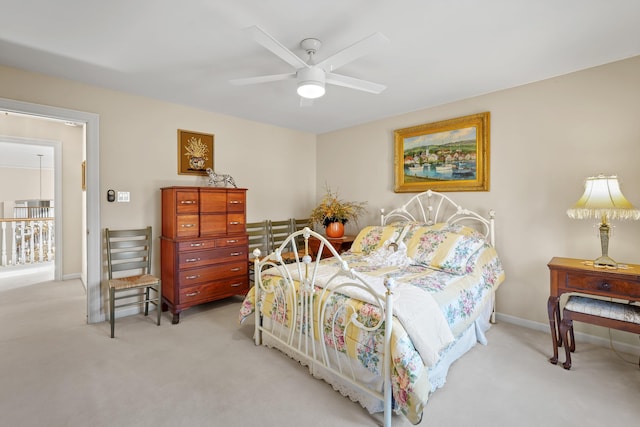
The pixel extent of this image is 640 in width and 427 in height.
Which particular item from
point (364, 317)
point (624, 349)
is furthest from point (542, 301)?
point (364, 317)

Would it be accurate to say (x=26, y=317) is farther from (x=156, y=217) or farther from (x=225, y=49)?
(x=225, y=49)

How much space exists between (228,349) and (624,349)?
11.3 ft

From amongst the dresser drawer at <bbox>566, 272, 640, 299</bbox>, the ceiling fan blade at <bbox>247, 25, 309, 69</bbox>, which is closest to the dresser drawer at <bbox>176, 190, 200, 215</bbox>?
the ceiling fan blade at <bbox>247, 25, 309, 69</bbox>

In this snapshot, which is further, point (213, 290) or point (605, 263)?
point (213, 290)

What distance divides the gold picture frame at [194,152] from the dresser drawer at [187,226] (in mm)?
766

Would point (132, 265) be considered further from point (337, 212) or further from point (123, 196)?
point (337, 212)

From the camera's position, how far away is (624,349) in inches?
104

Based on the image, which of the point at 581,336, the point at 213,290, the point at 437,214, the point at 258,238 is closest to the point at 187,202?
the point at 213,290

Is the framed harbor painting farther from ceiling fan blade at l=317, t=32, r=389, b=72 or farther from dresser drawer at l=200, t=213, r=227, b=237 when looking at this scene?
dresser drawer at l=200, t=213, r=227, b=237

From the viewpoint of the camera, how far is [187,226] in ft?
11.3

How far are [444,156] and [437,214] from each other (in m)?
0.71

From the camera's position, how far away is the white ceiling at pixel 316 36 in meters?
1.93

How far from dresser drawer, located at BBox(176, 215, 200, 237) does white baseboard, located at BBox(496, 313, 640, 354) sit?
11.6ft

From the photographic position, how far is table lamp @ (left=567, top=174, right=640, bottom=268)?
7.60 feet
